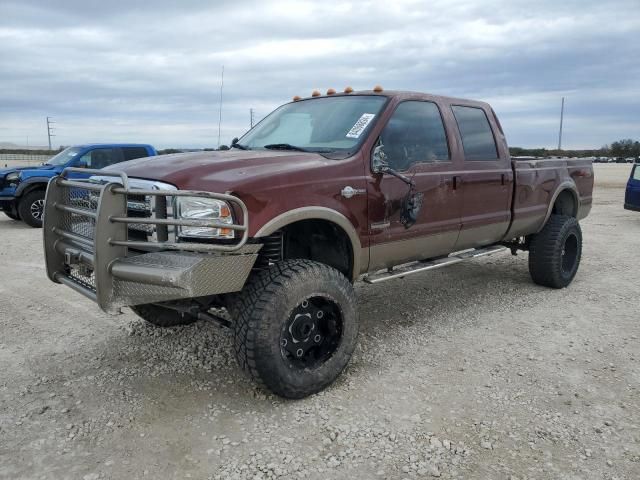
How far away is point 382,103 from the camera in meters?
4.33

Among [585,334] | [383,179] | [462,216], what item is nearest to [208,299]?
[383,179]

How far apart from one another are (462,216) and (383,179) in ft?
3.87

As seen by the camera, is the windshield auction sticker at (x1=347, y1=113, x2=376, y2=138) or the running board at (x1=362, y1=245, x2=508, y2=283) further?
the running board at (x1=362, y1=245, x2=508, y2=283)

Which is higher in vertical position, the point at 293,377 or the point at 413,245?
the point at 413,245

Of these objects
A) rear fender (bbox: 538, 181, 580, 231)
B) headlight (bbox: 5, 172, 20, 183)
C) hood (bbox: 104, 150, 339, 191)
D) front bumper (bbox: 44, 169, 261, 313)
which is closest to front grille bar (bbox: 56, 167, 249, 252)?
front bumper (bbox: 44, 169, 261, 313)

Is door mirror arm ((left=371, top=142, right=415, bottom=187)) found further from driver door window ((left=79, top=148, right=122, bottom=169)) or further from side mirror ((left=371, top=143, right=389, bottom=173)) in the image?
driver door window ((left=79, top=148, right=122, bottom=169))

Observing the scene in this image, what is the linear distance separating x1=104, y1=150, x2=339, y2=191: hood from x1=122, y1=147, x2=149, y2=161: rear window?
8.32 meters

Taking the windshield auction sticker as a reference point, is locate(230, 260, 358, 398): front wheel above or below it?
below

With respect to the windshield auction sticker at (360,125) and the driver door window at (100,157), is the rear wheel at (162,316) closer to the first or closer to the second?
the windshield auction sticker at (360,125)

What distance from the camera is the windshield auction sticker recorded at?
4.11 metres

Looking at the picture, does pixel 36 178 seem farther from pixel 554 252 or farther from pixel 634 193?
pixel 634 193

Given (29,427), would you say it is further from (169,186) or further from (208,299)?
(169,186)

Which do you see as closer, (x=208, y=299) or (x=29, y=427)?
(x=29, y=427)

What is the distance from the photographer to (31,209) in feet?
36.6
